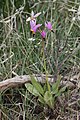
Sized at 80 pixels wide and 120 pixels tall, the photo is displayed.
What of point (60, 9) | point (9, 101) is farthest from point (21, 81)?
point (60, 9)

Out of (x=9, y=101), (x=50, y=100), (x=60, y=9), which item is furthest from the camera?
(x=60, y=9)

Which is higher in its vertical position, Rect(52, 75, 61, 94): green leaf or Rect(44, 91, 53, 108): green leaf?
Rect(52, 75, 61, 94): green leaf

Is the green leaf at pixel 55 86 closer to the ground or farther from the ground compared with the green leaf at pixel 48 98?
farther from the ground

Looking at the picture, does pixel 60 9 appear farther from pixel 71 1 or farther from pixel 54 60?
pixel 54 60

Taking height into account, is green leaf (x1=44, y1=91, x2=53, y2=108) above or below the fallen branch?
below

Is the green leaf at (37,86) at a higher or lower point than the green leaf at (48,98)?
higher

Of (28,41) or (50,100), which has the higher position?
(28,41)

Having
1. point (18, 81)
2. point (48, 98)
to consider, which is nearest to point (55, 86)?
point (48, 98)

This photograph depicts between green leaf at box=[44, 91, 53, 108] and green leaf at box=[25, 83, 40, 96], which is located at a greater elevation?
green leaf at box=[25, 83, 40, 96]

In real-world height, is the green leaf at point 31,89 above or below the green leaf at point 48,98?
above

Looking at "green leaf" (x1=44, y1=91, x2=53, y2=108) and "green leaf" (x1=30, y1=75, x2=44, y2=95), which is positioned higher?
"green leaf" (x1=30, y1=75, x2=44, y2=95)

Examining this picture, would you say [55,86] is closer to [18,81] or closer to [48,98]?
[48,98]
